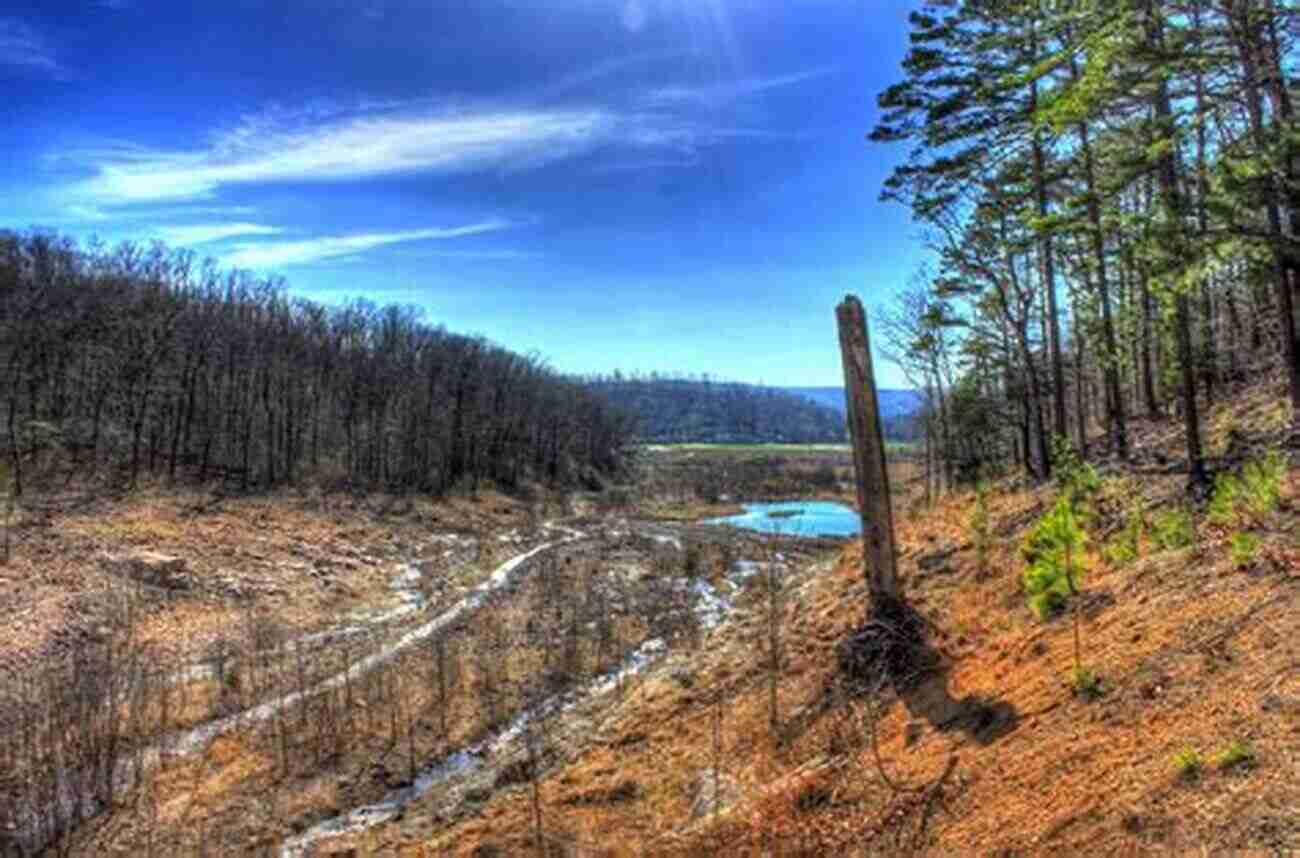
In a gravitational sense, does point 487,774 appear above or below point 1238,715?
below

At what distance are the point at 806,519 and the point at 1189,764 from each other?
183ft

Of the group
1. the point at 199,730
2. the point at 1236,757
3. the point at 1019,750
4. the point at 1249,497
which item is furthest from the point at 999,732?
the point at 199,730

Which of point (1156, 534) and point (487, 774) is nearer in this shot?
point (1156, 534)

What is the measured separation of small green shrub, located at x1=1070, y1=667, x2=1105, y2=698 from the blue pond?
Result: 37228mm

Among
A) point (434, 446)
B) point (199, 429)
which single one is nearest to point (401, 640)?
point (199, 429)

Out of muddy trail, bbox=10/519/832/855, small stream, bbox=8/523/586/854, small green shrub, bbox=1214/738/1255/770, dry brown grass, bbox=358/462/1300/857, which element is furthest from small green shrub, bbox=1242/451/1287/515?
small stream, bbox=8/523/586/854

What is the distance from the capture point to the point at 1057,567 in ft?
24.3

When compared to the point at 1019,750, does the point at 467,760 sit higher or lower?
lower

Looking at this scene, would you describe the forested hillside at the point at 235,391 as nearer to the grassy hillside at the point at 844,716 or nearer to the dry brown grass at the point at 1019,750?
the grassy hillside at the point at 844,716

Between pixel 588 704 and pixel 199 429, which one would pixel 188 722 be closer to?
pixel 588 704

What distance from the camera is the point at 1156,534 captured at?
775cm

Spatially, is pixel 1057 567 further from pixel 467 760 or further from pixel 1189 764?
pixel 467 760

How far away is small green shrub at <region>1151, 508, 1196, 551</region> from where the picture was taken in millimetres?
7195

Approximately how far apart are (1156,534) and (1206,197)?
3.73m
